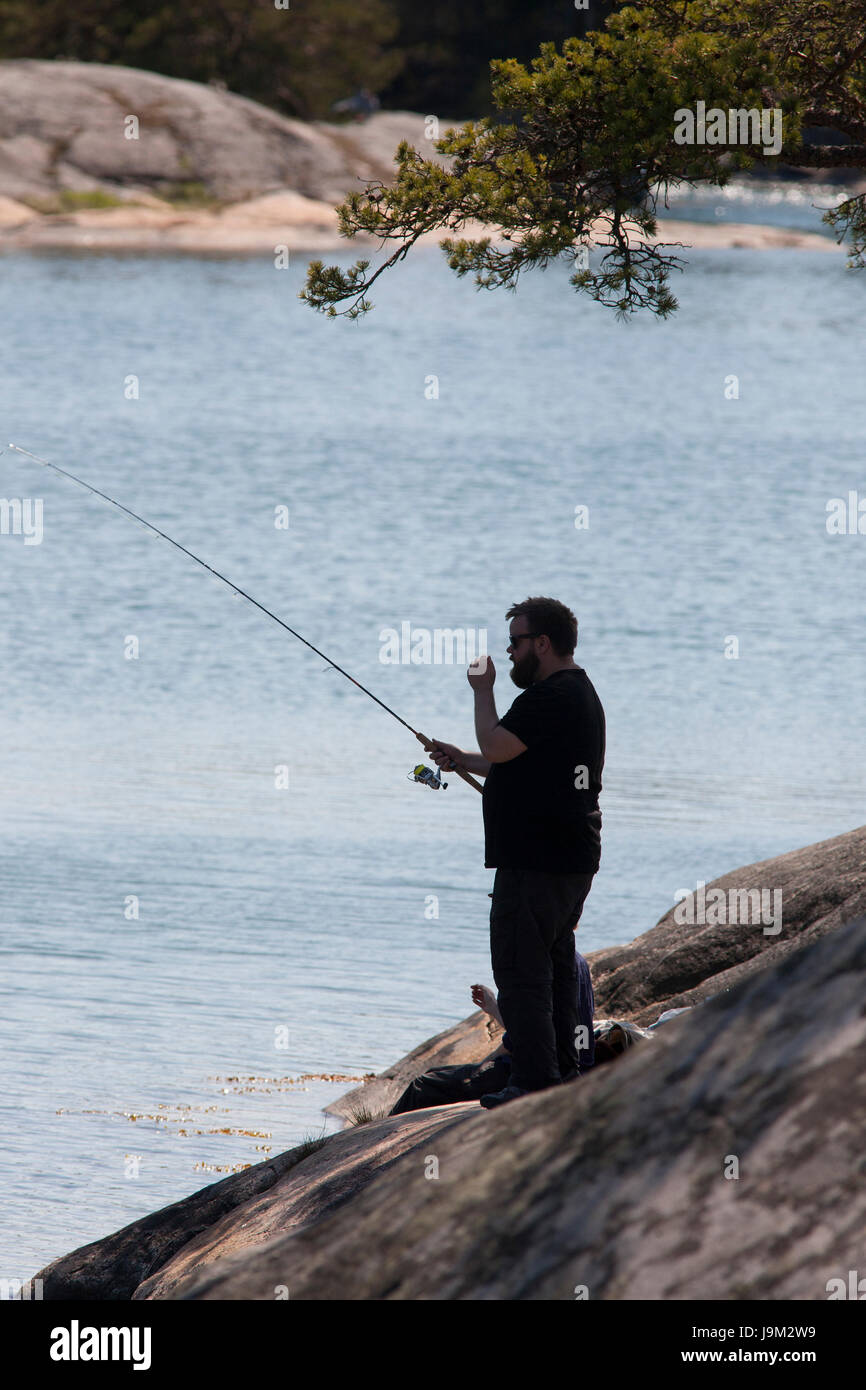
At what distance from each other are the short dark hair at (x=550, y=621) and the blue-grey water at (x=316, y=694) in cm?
328

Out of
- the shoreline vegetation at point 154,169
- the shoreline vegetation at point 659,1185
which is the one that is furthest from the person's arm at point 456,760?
the shoreline vegetation at point 154,169

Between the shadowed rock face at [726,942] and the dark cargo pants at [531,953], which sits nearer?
the dark cargo pants at [531,953]

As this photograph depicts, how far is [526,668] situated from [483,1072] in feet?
5.37

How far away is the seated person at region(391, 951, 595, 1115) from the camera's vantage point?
6410 millimetres

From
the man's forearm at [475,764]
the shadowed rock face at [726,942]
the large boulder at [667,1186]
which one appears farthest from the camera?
the shadowed rock face at [726,942]

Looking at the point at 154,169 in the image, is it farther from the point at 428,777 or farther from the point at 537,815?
the point at 537,815

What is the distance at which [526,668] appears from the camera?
20.1 feet

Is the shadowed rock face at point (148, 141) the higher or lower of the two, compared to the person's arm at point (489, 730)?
higher

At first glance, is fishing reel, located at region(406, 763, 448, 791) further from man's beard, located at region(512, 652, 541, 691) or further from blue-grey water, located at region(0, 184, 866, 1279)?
blue-grey water, located at region(0, 184, 866, 1279)

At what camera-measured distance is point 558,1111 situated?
348cm

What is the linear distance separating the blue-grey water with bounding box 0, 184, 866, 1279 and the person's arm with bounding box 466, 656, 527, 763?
2.99m

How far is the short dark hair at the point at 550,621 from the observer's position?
241 inches

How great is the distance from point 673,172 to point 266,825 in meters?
6.57

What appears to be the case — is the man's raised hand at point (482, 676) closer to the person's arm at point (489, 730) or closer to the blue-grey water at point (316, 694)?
the person's arm at point (489, 730)
